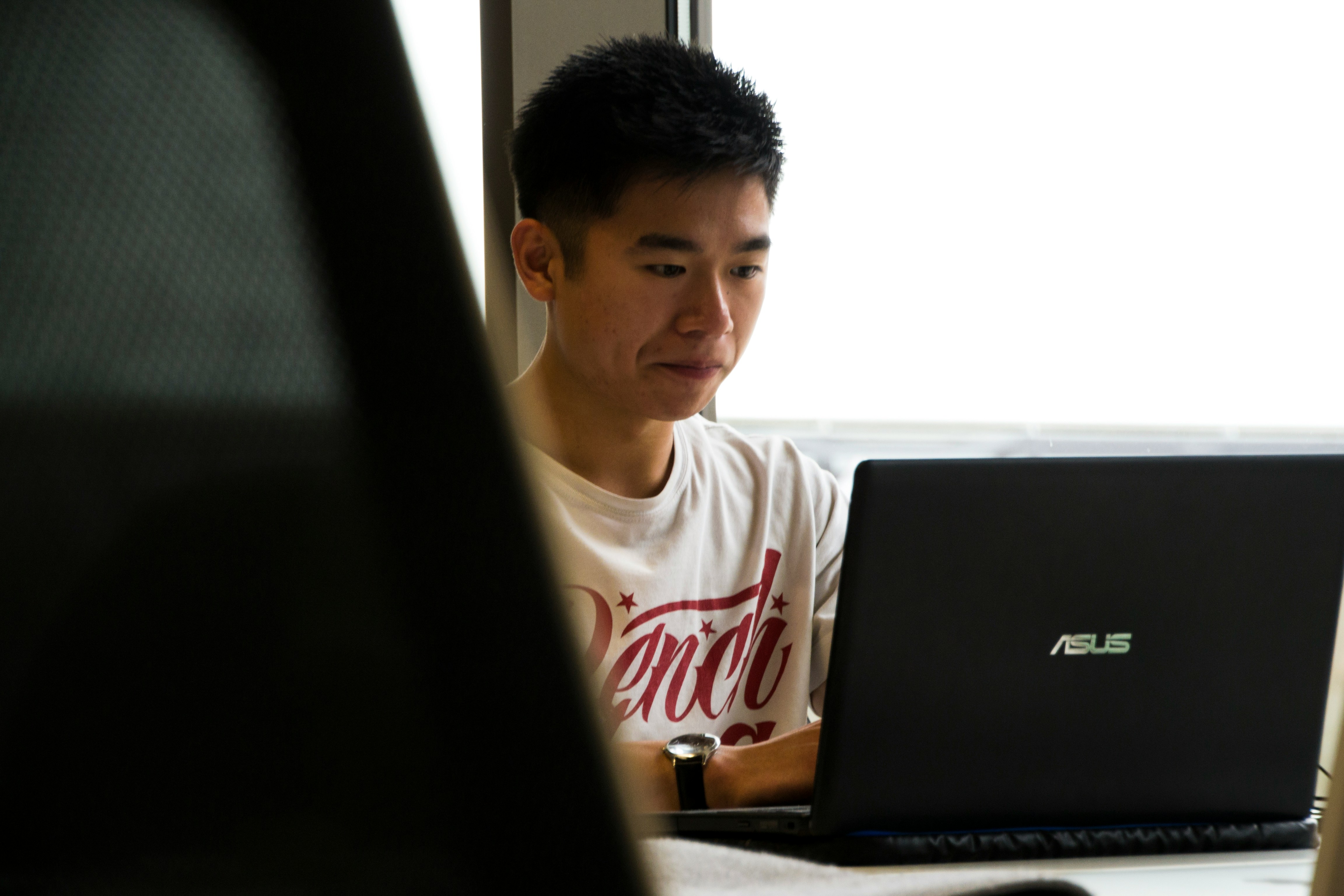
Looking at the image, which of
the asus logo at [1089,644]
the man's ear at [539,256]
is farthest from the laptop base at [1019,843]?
the man's ear at [539,256]

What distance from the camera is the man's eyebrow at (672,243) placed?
136cm

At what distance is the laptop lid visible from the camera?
29.9 inches

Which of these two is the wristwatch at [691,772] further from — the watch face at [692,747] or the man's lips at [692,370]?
the man's lips at [692,370]

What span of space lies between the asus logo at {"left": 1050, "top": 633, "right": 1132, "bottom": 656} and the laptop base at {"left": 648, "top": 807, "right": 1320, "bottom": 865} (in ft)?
0.43

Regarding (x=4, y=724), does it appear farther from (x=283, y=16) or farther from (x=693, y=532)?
(x=693, y=532)

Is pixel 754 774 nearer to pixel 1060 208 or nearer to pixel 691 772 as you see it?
pixel 691 772

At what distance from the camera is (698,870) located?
0.43 m

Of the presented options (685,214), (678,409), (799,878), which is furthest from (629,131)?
(799,878)

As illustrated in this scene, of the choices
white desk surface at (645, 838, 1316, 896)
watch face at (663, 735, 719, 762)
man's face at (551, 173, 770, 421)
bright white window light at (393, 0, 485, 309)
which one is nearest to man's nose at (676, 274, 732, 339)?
man's face at (551, 173, 770, 421)

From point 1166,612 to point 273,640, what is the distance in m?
0.70

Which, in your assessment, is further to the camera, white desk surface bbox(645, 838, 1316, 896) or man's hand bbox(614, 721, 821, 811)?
man's hand bbox(614, 721, 821, 811)

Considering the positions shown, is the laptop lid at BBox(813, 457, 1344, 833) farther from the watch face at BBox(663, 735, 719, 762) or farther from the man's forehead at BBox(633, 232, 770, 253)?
the man's forehead at BBox(633, 232, 770, 253)

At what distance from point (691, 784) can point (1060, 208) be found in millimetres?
1195

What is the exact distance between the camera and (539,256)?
4.85 ft
